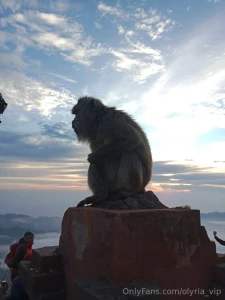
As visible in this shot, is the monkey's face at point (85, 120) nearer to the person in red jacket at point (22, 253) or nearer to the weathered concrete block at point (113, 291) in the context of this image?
the person in red jacket at point (22, 253)

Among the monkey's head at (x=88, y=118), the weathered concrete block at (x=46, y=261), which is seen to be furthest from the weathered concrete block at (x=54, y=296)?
the monkey's head at (x=88, y=118)

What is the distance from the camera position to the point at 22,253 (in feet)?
18.0

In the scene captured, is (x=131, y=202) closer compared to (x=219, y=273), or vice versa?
(x=219, y=273)

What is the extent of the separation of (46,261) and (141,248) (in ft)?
5.68

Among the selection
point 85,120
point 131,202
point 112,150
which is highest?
point 85,120

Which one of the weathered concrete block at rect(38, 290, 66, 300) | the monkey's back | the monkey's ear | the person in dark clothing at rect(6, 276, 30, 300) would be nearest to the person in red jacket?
the person in dark clothing at rect(6, 276, 30, 300)

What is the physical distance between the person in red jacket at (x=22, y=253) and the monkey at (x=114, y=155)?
6.12 feet

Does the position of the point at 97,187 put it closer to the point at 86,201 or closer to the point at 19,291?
the point at 86,201

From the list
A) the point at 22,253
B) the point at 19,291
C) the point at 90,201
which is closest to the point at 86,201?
the point at 90,201

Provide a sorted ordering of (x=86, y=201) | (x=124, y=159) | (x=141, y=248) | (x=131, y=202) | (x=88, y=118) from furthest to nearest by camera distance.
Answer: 1. (x=88, y=118)
2. (x=86, y=201)
3. (x=124, y=159)
4. (x=131, y=202)
5. (x=141, y=248)

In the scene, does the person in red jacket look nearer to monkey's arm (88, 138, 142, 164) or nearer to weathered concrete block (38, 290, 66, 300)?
weathered concrete block (38, 290, 66, 300)

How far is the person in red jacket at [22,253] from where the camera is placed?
5415 mm

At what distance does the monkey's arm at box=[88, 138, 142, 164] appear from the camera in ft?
14.1

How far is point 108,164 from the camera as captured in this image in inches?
175
